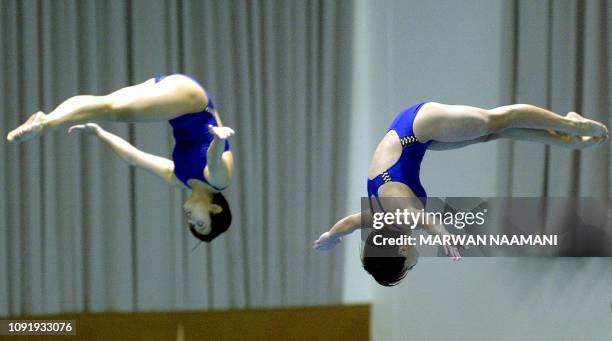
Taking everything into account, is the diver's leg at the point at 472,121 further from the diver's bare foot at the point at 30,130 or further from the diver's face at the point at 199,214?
the diver's bare foot at the point at 30,130

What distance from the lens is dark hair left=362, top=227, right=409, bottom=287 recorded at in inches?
132

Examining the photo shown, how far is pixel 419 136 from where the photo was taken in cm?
336

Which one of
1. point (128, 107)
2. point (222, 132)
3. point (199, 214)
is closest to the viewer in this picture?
point (222, 132)

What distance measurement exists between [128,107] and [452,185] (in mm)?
2278

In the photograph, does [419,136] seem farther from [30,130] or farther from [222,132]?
[30,130]

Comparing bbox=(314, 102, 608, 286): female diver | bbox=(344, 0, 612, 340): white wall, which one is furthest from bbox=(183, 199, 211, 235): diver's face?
bbox=(344, 0, 612, 340): white wall

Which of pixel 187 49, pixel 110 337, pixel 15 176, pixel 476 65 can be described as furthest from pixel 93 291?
pixel 476 65

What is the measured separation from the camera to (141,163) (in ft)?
12.1

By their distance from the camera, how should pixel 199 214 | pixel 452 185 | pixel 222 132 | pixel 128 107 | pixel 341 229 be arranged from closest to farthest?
pixel 222 132
pixel 128 107
pixel 199 214
pixel 341 229
pixel 452 185

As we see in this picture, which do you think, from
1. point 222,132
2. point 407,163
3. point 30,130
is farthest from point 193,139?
point 407,163

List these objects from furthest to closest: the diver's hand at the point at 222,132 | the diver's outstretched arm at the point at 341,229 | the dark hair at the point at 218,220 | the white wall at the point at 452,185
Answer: the white wall at the point at 452,185, the diver's outstretched arm at the point at 341,229, the dark hair at the point at 218,220, the diver's hand at the point at 222,132

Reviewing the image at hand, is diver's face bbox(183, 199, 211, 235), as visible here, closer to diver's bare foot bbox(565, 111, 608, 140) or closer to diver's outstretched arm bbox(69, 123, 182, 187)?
diver's outstretched arm bbox(69, 123, 182, 187)

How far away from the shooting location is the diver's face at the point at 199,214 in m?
3.48

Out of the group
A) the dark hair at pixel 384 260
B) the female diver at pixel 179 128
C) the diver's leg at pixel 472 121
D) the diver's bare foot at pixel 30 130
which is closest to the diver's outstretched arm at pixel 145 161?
the female diver at pixel 179 128
